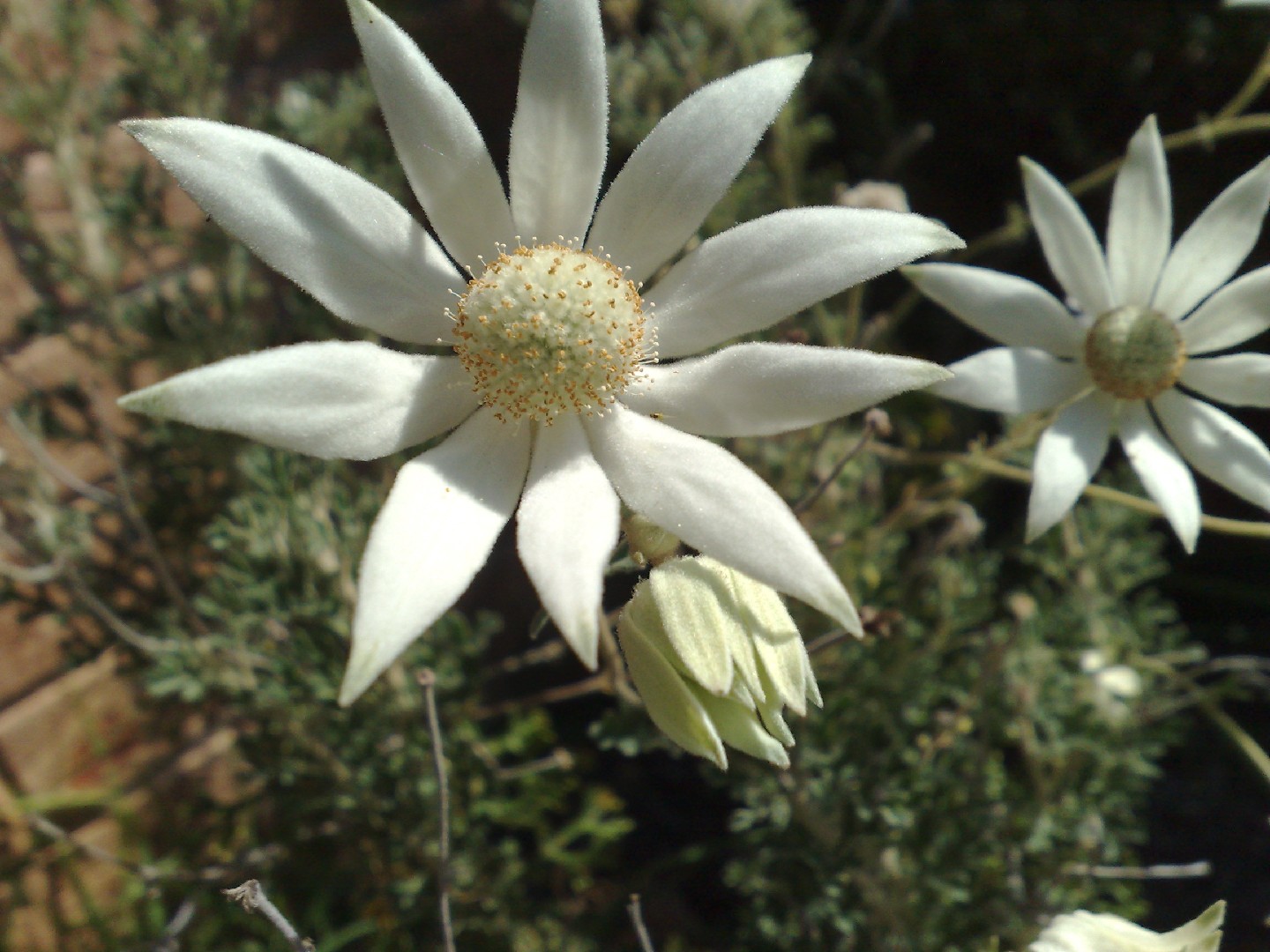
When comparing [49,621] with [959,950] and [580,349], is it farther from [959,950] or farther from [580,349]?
[959,950]

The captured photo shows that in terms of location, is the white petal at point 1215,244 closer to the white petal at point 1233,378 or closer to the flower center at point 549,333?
Result: the white petal at point 1233,378

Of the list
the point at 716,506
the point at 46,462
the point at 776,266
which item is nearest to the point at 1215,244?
the point at 776,266

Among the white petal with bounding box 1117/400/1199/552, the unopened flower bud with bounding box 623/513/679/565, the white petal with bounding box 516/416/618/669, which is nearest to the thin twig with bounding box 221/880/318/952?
the white petal with bounding box 516/416/618/669

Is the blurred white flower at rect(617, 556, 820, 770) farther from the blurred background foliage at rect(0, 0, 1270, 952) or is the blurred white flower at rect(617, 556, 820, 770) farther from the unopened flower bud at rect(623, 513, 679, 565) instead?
the blurred background foliage at rect(0, 0, 1270, 952)

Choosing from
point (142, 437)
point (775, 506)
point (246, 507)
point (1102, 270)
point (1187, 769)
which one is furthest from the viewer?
point (1187, 769)

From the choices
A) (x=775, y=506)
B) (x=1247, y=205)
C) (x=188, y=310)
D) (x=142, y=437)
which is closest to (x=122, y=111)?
(x=188, y=310)

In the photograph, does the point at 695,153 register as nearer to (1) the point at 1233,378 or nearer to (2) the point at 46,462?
(1) the point at 1233,378
